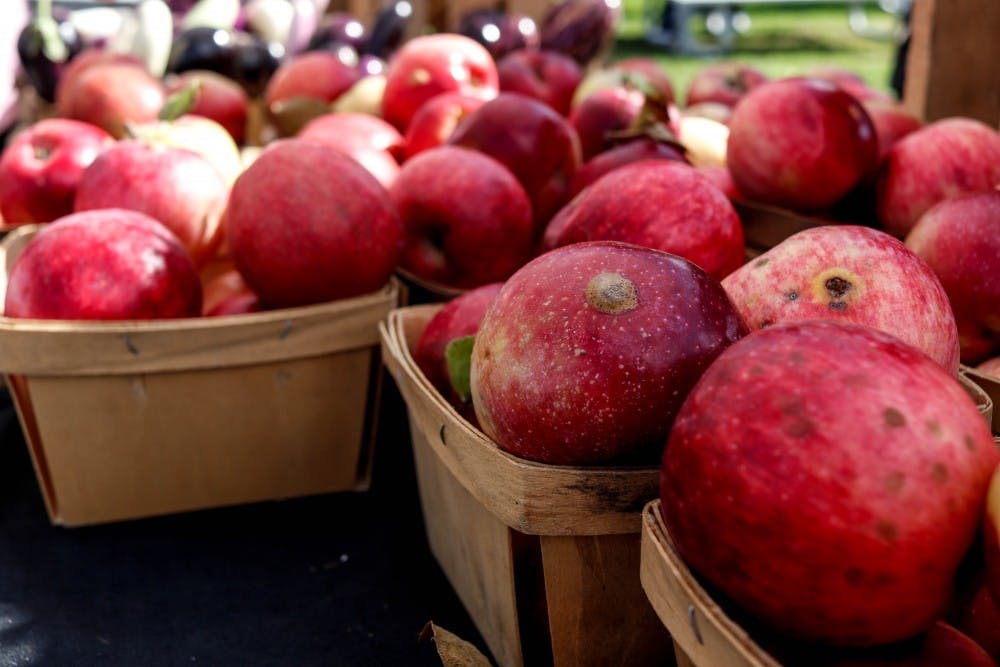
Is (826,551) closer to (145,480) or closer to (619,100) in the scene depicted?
(145,480)

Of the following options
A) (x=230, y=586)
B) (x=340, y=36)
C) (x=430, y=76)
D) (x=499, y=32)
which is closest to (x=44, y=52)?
(x=340, y=36)

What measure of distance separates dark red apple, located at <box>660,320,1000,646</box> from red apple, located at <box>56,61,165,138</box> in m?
2.18

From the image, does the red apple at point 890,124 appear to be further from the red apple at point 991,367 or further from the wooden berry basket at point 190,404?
the wooden berry basket at point 190,404

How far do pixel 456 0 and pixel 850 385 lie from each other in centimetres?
369

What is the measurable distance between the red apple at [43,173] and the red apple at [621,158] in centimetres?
103

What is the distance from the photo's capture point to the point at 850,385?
0.71m

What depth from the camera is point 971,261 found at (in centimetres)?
122

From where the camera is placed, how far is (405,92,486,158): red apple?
2199 millimetres

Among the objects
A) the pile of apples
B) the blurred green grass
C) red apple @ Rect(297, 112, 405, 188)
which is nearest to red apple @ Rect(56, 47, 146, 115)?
the pile of apples

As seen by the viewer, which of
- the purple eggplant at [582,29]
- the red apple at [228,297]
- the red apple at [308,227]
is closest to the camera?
the red apple at [308,227]

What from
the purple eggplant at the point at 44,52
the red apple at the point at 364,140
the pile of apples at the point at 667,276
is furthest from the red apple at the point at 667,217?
the purple eggplant at the point at 44,52

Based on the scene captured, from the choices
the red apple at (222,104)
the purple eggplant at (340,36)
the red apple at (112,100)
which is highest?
the red apple at (112,100)

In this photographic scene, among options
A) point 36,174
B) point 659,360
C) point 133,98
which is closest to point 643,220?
point 659,360

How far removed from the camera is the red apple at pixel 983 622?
2.79 ft
